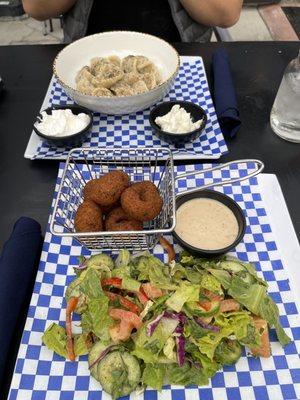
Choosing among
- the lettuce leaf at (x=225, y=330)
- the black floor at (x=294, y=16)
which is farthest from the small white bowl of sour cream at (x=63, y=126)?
the black floor at (x=294, y=16)

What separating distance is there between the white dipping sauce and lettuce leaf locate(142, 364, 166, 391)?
1.19 ft

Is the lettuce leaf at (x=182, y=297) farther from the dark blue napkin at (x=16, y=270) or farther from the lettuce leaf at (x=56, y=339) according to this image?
the dark blue napkin at (x=16, y=270)

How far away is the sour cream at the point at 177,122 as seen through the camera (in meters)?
1.43

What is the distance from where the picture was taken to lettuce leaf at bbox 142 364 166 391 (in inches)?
34.4

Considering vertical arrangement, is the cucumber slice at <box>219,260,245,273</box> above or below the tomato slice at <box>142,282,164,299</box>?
below

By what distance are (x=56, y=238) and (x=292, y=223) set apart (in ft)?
2.54

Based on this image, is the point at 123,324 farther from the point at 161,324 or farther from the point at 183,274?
the point at 183,274

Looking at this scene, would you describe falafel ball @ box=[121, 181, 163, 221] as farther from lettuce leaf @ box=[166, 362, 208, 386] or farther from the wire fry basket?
lettuce leaf @ box=[166, 362, 208, 386]

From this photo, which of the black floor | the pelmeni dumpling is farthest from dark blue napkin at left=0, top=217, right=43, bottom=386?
the black floor

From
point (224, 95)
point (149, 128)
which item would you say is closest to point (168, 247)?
point (149, 128)

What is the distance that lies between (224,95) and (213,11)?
62 cm

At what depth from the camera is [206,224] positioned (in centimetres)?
118

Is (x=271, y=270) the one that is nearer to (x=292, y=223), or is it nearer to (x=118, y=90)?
(x=292, y=223)

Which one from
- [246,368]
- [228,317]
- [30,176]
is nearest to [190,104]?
[30,176]
